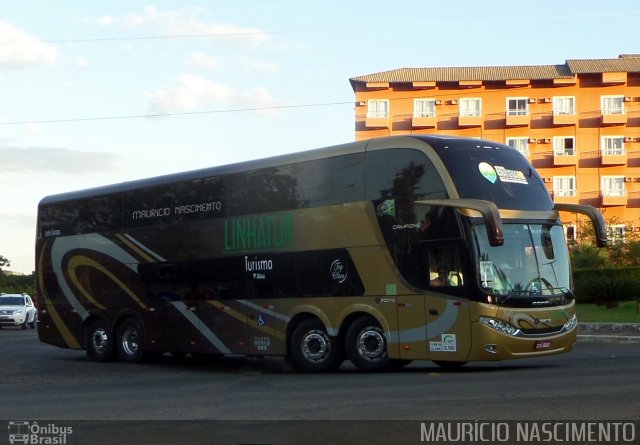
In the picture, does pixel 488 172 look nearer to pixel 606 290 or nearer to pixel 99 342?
pixel 99 342

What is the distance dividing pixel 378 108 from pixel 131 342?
55.2 meters

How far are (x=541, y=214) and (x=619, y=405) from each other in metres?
6.73

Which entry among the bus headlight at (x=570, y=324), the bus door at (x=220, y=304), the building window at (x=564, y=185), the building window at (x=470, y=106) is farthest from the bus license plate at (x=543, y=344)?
the building window at (x=470, y=106)

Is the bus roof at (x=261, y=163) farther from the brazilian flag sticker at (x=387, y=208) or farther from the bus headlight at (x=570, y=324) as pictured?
the bus headlight at (x=570, y=324)

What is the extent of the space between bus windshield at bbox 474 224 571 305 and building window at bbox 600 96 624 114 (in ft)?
195

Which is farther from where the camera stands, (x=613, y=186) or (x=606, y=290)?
(x=613, y=186)

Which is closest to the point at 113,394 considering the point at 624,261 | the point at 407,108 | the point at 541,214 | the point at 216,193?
the point at 216,193

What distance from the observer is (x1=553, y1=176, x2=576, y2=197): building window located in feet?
243

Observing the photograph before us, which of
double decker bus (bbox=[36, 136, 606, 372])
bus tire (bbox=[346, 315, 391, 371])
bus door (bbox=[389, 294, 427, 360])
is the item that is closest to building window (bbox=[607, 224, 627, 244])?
double decker bus (bbox=[36, 136, 606, 372])

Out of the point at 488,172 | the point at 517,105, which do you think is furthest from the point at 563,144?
the point at 488,172

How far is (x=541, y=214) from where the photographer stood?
17422 millimetres

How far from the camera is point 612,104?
2921 inches

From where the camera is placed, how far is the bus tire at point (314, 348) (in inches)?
722

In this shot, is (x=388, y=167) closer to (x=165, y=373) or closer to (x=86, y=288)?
(x=165, y=373)
